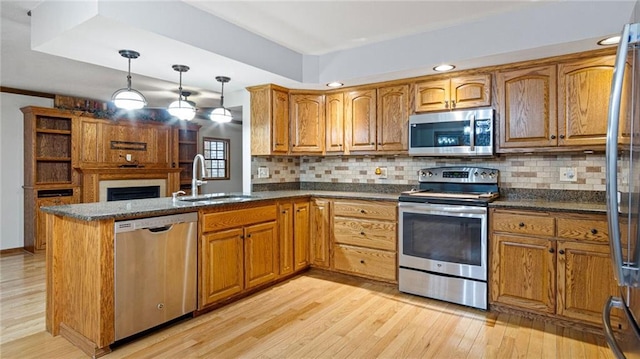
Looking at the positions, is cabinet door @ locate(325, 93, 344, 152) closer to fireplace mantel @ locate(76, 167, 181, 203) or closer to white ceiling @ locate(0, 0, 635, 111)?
white ceiling @ locate(0, 0, 635, 111)

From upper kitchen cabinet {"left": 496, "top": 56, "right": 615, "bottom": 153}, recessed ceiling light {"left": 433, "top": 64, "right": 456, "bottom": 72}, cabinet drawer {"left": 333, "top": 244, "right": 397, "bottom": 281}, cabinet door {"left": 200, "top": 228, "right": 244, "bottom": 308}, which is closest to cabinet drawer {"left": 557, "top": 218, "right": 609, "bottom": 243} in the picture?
upper kitchen cabinet {"left": 496, "top": 56, "right": 615, "bottom": 153}

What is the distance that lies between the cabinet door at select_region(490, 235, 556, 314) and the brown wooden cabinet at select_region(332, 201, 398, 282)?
2.87 ft

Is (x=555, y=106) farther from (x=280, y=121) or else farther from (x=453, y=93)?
(x=280, y=121)

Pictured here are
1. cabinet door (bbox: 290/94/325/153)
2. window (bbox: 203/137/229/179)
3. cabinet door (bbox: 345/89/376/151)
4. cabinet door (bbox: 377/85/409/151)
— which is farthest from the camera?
window (bbox: 203/137/229/179)

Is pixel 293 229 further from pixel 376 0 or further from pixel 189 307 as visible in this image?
pixel 376 0

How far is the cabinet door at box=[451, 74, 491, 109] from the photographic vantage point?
119 inches

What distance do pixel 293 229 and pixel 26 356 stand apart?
86.2 inches

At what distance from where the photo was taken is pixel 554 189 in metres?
3.02

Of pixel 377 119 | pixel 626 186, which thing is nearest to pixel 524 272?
pixel 626 186

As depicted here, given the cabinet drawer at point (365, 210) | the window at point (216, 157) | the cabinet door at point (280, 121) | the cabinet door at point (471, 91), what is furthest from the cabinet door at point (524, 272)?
the window at point (216, 157)

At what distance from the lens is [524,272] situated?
105 inches

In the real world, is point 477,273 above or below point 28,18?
below

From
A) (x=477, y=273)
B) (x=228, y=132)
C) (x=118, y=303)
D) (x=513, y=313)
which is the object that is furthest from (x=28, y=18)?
(x=228, y=132)

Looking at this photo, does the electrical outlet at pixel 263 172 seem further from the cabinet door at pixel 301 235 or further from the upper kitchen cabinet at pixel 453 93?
the upper kitchen cabinet at pixel 453 93
